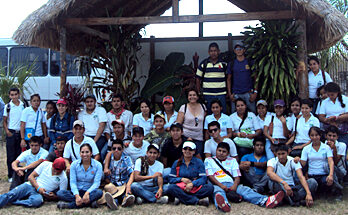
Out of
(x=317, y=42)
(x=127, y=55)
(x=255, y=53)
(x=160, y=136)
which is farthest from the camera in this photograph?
(x=127, y=55)

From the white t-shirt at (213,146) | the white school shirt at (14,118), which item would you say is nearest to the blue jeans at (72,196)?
the white t-shirt at (213,146)

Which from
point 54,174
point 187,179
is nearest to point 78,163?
point 54,174

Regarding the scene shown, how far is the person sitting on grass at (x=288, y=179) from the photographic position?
4.84 meters

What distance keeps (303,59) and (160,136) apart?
2999 mm

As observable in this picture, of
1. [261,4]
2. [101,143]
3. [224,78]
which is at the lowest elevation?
[101,143]

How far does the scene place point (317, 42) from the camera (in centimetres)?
754

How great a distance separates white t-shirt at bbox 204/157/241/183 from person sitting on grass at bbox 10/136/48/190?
2.63 metres

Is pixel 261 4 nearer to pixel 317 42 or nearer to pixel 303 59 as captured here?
pixel 317 42

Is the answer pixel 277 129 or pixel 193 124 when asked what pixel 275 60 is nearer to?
pixel 277 129

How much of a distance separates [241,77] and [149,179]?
2715 millimetres

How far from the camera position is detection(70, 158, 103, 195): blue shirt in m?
5.01

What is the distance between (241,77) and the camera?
6.62 m

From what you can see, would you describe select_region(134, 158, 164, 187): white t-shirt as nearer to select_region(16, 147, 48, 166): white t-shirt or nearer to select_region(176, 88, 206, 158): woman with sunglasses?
select_region(176, 88, 206, 158): woman with sunglasses

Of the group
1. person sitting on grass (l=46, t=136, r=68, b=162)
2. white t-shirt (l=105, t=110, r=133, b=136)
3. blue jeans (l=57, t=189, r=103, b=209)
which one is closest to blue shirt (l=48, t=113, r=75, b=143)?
person sitting on grass (l=46, t=136, r=68, b=162)
